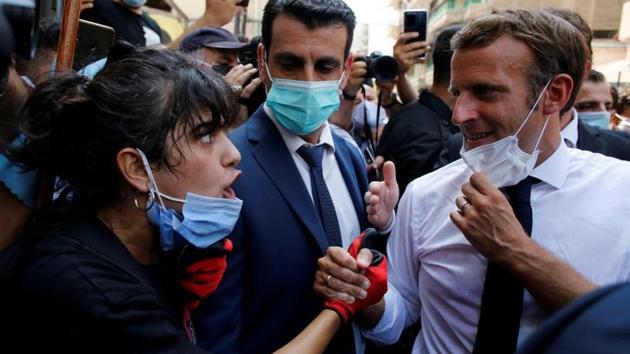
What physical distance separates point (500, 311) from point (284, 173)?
853mm

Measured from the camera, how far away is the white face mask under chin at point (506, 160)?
1.70 metres

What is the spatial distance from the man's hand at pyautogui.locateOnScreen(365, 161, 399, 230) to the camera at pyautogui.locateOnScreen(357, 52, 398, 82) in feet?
4.26

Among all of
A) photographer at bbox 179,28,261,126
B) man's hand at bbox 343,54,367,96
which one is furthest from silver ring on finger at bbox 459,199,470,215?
photographer at bbox 179,28,261,126

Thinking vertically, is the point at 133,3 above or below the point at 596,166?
above

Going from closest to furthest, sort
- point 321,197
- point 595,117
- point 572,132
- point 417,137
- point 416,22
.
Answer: point 321,197 < point 572,132 < point 417,137 < point 416,22 < point 595,117

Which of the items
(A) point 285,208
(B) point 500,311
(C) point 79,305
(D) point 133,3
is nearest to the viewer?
(C) point 79,305

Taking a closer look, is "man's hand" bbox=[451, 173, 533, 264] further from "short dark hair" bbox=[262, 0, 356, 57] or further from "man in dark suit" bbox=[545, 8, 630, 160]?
"man in dark suit" bbox=[545, 8, 630, 160]

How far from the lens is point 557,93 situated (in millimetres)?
1729

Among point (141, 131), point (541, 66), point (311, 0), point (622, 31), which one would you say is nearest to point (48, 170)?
point (141, 131)

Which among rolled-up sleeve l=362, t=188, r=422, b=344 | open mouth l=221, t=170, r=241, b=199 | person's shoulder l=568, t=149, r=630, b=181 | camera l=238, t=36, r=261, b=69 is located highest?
camera l=238, t=36, r=261, b=69

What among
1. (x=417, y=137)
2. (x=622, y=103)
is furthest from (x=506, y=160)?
(x=622, y=103)

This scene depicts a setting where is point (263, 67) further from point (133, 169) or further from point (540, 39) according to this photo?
point (540, 39)

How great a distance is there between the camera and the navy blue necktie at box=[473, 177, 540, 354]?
1.58 meters

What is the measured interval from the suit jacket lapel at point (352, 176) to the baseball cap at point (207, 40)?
61.7 inches
